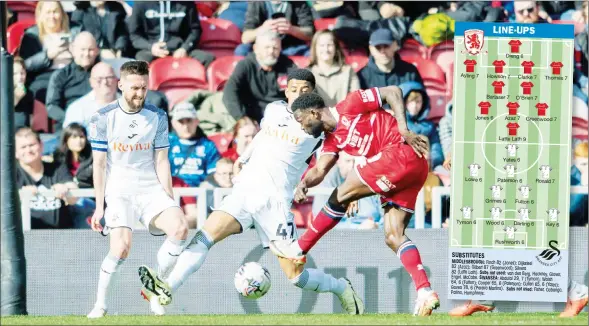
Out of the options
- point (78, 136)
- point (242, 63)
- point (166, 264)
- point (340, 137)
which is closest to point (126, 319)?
point (166, 264)

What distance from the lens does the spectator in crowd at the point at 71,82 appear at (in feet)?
33.6

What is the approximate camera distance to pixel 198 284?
30.3ft

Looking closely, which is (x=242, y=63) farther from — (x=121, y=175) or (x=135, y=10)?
(x=121, y=175)

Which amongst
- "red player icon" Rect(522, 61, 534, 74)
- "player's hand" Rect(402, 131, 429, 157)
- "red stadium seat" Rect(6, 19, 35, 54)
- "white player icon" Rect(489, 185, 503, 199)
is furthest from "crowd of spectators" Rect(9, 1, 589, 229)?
"player's hand" Rect(402, 131, 429, 157)

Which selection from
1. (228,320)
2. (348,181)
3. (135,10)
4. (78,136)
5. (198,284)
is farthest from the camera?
(135,10)

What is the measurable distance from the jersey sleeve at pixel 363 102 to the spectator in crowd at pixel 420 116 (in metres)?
2.25

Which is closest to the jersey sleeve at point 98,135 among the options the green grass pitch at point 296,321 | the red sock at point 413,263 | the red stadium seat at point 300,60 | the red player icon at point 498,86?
the green grass pitch at point 296,321

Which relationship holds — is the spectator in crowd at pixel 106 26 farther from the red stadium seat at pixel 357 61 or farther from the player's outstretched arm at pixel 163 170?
the player's outstretched arm at pixel 163 170

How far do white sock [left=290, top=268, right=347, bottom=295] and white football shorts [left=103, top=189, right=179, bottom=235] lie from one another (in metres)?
1.14

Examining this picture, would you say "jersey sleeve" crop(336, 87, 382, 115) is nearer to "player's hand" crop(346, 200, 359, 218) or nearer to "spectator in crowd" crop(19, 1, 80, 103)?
"player's hand" crop(346, 200, 359, 218)

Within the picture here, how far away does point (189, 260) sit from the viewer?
8.03 meters

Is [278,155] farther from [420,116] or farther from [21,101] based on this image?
[21,101]

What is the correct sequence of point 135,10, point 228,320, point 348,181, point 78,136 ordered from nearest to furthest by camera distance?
point 228,320, point 348,181, point 78,136, point 135,10

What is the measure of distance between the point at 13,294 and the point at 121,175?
1.39 metres
